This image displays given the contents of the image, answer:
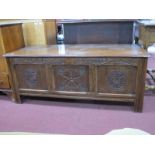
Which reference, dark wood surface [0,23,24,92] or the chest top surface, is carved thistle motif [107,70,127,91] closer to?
the chest top surface

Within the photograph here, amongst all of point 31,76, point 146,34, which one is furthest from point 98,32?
point 31,76

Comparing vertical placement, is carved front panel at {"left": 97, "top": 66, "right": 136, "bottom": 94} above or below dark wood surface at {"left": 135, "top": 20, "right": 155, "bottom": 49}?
below

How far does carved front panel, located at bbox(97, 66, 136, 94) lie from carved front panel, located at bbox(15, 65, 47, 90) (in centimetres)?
59

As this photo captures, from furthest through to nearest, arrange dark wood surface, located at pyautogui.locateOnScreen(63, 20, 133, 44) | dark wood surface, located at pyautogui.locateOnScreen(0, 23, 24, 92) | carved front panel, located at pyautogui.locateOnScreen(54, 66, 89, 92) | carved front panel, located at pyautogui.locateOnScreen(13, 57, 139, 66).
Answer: dark wood surface, located at pyautogui.locateOnScreen(63, 20, 133, 44) → dark wood surface, located at pyautogui.locateOnScreen(0, 23, 24, 92) → carved front panel, located at pyautogui.locateOnScreen(54, 66, 89, 92) → carved front panel, located at pyautogui.locateOnScreen(13, 57, 139, 66)

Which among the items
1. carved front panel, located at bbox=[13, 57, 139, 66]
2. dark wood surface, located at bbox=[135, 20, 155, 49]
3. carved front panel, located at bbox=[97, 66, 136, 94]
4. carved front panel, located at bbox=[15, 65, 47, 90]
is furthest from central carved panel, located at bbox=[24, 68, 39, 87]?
dark wood surface, located at bbox=[135, 20, 155, 49]

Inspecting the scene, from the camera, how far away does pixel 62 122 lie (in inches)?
70.7

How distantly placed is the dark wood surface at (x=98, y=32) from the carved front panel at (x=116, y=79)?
669 millimetres

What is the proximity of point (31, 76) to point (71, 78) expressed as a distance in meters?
0.44

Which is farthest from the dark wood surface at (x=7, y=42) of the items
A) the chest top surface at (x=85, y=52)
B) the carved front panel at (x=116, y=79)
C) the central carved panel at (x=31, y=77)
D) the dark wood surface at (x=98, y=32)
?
the carved front panel at (x=116, y=79)

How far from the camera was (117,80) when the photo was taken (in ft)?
5.97

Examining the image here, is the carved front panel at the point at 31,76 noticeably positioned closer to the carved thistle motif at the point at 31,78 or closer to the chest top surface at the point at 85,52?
the carved thistle motif at the point at 31,78

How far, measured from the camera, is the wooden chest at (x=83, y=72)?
5.73 ft

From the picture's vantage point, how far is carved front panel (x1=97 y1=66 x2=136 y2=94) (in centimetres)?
177
